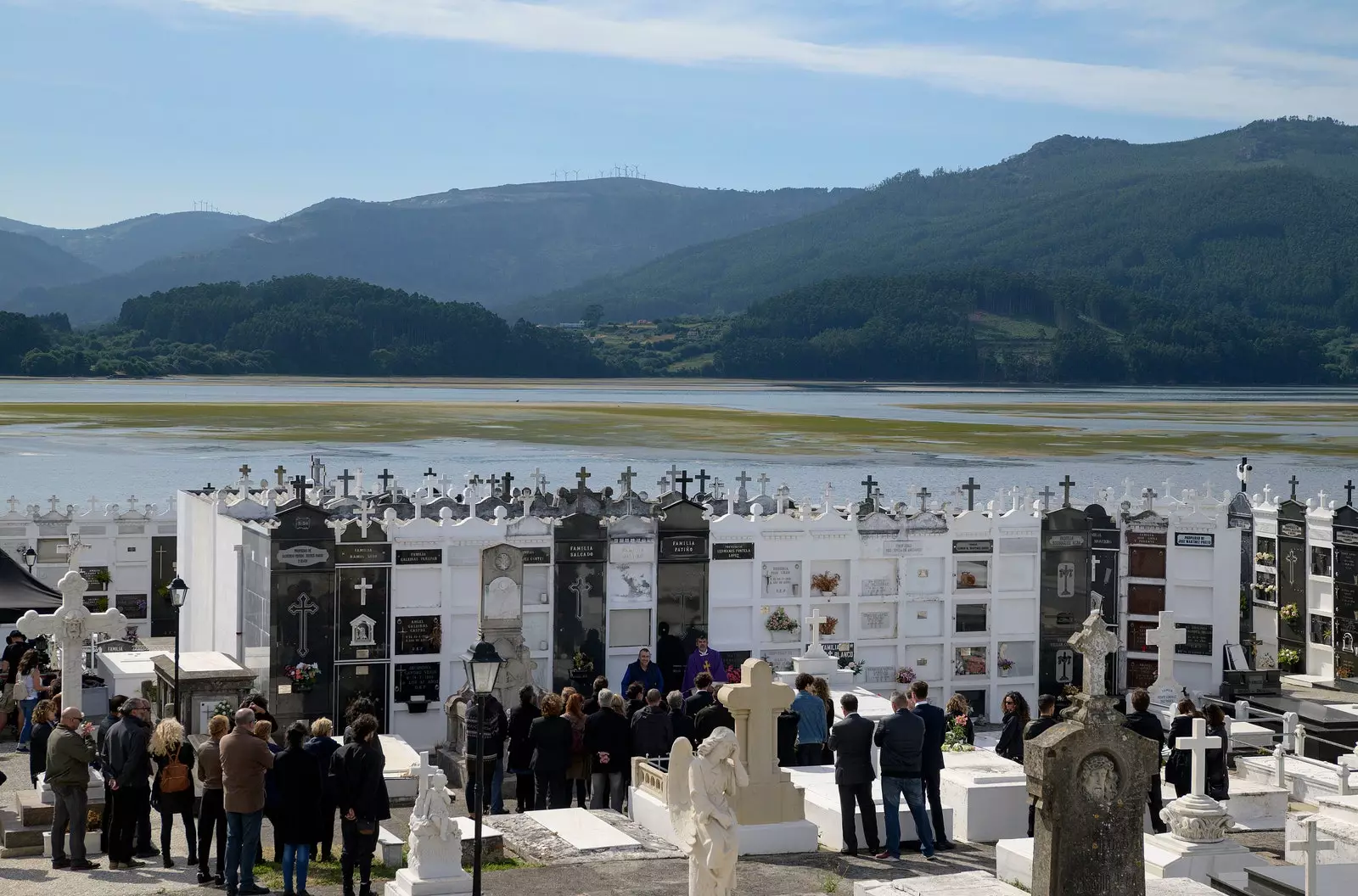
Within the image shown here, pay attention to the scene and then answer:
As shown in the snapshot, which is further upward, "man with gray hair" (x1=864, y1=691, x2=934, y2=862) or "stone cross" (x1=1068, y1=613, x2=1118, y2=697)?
"stone cross" (x1=1068, y1=613, x2=1118, y2=697)

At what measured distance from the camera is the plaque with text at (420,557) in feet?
64.3

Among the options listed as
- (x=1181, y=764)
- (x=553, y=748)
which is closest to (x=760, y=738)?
(x=553, y=748)

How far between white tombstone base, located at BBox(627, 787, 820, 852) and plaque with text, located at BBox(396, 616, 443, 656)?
22.1 feet

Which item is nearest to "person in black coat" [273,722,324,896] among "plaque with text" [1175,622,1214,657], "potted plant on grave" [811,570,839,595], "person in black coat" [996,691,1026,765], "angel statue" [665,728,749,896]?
"angel statue" [665,728,749,896]

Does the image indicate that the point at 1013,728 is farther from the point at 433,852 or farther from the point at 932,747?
the point at 433,852

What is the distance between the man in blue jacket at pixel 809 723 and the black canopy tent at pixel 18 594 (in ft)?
30.4

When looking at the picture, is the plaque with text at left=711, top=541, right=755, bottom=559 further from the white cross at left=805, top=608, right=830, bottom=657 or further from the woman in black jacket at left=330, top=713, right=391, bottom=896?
the woman in black jacket at left=330, top=713, right=391, bottom=896

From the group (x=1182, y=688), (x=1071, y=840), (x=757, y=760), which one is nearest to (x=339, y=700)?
(x=757, y=760)

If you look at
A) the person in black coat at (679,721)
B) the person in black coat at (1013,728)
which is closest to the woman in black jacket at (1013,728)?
the person in black coat at (1013,728)

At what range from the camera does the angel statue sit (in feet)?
33.7

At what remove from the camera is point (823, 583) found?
70.3 feet

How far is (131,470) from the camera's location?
74.9 m

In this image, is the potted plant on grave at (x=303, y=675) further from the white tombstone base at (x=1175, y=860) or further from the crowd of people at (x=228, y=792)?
the white tombstone base at (x=1175, y=860)

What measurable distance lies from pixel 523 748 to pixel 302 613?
544 centimetres
